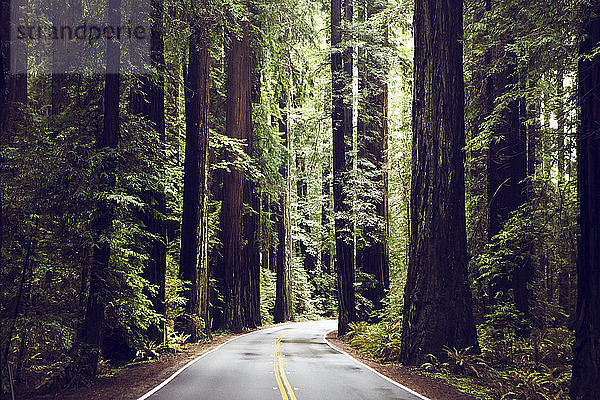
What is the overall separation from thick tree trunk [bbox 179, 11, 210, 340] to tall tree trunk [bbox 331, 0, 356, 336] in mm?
5931

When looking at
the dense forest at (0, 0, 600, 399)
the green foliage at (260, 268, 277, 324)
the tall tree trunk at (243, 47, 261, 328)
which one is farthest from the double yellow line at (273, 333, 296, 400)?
the green foliage at (260, 268, 277, 324)

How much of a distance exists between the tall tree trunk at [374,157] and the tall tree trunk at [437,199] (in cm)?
848

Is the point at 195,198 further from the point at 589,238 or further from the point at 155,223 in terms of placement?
the point at 589,238

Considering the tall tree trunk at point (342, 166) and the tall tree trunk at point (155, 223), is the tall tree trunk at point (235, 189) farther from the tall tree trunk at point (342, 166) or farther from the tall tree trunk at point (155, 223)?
the tall tree trunk at point (155, 223)

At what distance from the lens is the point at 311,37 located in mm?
26453

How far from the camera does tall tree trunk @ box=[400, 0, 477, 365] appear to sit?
1305cm

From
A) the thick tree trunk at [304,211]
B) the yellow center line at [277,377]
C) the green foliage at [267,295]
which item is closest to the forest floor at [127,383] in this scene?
the yellow center line at [277,377]

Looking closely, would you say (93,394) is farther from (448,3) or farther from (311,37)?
(311,37)

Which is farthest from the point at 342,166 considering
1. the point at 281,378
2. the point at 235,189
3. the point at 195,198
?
the point at 281,378

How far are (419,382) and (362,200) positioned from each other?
1272 centimetres

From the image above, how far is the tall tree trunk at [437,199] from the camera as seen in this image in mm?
13047

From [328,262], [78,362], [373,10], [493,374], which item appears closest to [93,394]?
[78,362]

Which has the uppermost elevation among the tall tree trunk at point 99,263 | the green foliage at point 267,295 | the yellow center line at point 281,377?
the tall tree trunk at point 99,263

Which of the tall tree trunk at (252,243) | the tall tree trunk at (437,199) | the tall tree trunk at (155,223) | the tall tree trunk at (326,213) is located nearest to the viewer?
the tall tree trunk at (437,199)
